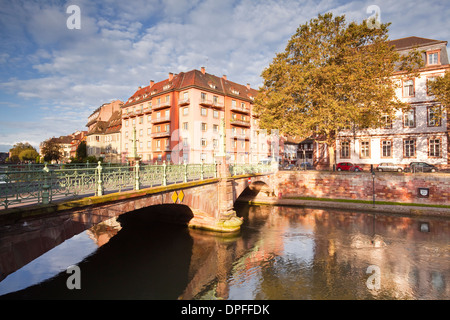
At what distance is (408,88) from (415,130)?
5834mm

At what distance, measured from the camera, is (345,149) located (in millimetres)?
37656

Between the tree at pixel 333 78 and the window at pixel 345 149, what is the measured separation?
993 centimetres

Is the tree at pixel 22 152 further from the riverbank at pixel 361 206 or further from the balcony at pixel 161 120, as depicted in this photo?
the riverbank at pixel 361 206

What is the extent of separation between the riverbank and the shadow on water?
42.9ft

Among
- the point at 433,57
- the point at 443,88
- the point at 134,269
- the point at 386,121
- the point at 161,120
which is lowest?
the point at 134,269

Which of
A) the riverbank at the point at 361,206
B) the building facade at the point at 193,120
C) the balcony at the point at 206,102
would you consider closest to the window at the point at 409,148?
the riverbank at the point at 361,206

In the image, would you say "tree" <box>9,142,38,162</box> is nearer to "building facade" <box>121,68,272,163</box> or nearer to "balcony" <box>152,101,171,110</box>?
"building facade" <box>121,68,272,163</box>

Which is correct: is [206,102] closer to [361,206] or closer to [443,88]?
[361,206]

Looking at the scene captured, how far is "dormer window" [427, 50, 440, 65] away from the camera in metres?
31.2

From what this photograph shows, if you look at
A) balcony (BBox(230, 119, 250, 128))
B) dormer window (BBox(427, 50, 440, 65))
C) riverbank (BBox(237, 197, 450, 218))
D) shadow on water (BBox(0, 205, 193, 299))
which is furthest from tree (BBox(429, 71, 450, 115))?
shadow on water (BBox(0, 205, 193, 299))

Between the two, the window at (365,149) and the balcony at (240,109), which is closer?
the window at (365,149)

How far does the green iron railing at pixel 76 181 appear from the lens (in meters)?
7.32

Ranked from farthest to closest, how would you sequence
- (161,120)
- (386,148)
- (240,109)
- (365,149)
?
(240,109) < (161,120) < (365,149) < (386,148)
